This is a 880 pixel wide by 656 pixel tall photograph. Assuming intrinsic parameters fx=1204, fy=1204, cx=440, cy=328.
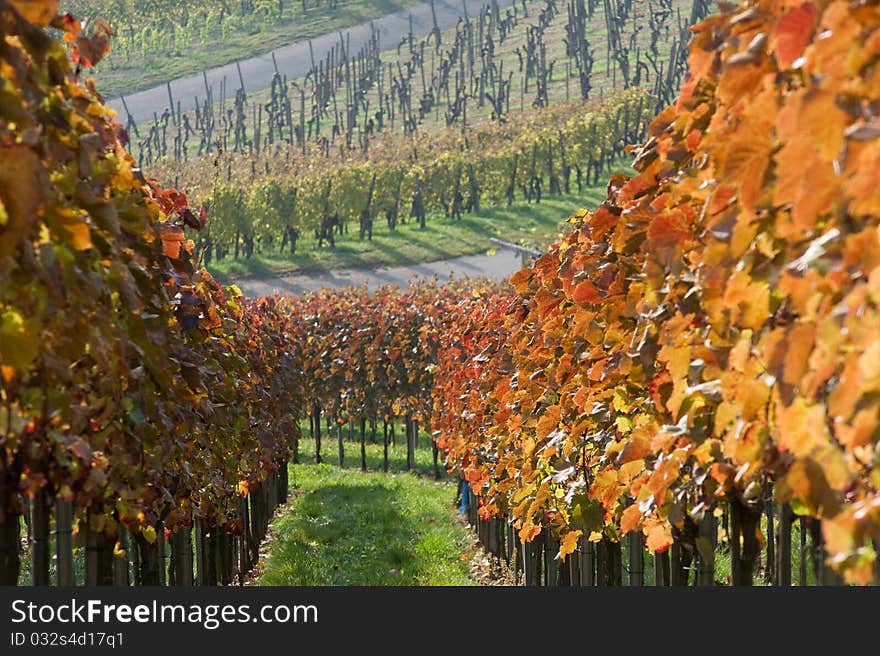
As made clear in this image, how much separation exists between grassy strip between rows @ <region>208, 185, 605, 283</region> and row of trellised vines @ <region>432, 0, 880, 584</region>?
1981 inches

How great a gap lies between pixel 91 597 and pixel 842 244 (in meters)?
2.54

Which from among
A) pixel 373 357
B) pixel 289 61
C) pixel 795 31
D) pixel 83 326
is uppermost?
pixel 795 31

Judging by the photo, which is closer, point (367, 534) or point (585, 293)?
point (585, 293)

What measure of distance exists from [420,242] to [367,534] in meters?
48.1

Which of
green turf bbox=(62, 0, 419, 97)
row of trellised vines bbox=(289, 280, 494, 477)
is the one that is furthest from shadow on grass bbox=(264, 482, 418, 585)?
green turf bbox=(62, 0, 419, 97)

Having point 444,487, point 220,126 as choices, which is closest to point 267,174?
point 220,126

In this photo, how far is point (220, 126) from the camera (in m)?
93.8

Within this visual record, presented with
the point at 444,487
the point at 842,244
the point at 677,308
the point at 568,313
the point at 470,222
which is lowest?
the point at 470,222

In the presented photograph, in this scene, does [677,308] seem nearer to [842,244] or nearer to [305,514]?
[842,244]

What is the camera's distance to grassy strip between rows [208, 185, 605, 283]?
60438 mm

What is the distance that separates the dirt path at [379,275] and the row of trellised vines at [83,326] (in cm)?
4931

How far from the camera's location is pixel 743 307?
2.89 metres

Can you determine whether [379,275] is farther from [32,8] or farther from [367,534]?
[32,8]

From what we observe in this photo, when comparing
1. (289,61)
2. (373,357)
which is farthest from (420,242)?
(289,61)
